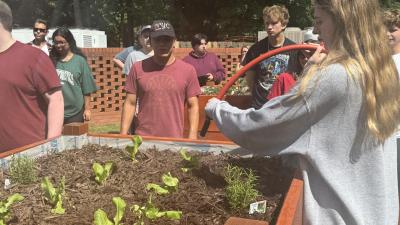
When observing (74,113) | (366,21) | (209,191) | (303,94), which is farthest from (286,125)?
(74,113)

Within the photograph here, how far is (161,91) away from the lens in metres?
3.62

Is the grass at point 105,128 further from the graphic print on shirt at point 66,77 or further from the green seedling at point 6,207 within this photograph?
the green seedling at point 6,207

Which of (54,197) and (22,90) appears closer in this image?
(54,197)

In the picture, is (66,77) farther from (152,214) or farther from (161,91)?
(152,214)

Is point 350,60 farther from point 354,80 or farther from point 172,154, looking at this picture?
point 172,154

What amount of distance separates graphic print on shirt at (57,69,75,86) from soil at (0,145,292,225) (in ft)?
6.97

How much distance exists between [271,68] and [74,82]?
72.7 inches

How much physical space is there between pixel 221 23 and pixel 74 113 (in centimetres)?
1433

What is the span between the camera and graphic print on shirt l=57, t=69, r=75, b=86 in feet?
15.8

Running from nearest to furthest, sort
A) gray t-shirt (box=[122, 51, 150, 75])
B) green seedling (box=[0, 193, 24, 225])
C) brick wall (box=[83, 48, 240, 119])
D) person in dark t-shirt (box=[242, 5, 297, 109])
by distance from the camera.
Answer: green seedling (box=[0, 193, 24, 225]) < person in dark t-shirt (box=[242, 5, 297, 109]) < gray t-shirt (box=[122, 51, 150, 75]) < brick wall (box=[83, 48, 240, 119])

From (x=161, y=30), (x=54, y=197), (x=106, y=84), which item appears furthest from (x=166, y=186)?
(x=106, y=84)

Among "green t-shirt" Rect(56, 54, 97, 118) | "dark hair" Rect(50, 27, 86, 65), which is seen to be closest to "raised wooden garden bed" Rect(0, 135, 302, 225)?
"green t-shirt" Rect(56, 54, 97, 118)

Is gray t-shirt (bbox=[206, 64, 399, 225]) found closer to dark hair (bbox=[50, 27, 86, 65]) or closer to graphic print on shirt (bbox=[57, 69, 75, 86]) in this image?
graphic print on shirt (bbox=[57, 69, 75, 86])

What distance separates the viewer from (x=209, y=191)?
218 cm
